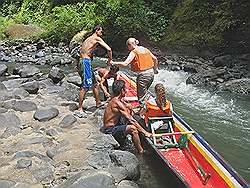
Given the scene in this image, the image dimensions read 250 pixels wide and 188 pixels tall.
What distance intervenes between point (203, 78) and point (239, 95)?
168 centimetres

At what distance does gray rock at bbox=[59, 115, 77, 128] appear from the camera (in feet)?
23.0

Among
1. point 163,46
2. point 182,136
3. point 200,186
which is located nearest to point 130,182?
point 200,186

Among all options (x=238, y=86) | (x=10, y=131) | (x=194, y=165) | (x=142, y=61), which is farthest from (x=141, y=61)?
(x=238, y=86)

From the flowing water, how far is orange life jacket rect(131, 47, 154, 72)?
1.86m

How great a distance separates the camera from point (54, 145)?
6160mm

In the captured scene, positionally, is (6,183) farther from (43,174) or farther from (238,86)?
(238,86)

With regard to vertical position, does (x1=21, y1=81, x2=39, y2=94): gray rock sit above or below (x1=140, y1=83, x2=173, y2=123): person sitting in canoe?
below

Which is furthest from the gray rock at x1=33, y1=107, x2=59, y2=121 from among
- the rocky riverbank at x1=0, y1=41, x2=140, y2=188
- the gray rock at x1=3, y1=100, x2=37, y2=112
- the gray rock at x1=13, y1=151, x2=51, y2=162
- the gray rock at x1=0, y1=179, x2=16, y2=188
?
the gray rock at x1=0, y1=179, x2=16, y2=188

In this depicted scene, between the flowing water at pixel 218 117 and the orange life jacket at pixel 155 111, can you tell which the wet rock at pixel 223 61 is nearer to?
the flowing water at pixel 218 117

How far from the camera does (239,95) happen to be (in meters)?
10.7

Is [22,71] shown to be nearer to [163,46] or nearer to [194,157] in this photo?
[163,46]

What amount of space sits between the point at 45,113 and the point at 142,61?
2.20 meters

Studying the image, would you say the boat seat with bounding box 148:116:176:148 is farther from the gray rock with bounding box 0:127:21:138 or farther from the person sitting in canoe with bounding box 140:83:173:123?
the gray rock with bounding box 0:127:21:138

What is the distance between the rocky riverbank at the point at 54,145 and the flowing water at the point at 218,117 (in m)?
0.78
